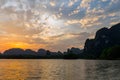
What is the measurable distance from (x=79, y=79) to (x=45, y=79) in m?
7.47

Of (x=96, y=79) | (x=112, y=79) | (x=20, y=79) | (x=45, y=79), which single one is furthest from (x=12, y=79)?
(x=112, y=79)

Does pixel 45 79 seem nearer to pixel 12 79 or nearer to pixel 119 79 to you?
pixel 12 79

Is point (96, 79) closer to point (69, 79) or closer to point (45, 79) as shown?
point (69, 79)

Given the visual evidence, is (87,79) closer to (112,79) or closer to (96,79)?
(96,79)

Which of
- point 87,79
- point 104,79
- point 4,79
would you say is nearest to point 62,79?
point 87,79

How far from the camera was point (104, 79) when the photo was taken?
51.4 meters

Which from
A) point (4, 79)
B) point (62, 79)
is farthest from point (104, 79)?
point (4, 79)

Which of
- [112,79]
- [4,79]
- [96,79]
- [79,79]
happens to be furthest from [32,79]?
[112,79]

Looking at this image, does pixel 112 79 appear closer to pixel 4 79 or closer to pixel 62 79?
pixel 62 79

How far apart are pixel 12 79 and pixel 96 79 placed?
18215 millimetres

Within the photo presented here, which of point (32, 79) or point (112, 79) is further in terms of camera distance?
point (32, 79)

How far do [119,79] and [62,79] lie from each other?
1186 centimetres

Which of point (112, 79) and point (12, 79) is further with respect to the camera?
point (12, 79)

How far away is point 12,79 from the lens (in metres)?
54.2
